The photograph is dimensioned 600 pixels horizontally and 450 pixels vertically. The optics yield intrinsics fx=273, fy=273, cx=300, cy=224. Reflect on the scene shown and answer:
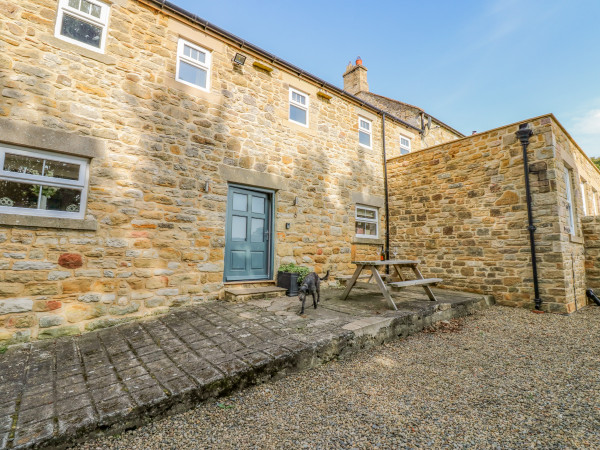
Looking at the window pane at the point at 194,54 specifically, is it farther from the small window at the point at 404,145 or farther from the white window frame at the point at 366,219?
the small window at the point at 404,145

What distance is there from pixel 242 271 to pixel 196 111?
3282 millimetres

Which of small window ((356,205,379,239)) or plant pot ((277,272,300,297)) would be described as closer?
plant pot ((277,272,300,297))

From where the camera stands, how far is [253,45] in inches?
239

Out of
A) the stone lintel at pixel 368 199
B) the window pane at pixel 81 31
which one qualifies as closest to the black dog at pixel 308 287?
the stone lintel at pixel 368 199

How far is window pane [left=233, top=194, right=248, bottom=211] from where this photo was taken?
571 cm

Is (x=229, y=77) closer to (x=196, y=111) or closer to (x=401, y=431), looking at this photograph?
(x=196, y=111)

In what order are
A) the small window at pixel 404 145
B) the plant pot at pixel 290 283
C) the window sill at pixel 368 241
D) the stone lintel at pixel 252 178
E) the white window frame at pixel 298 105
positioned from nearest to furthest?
the stone lintel at pixel 252 178
the plant pot at pixel 290 283
the white window frame at pixel 298 105
the window sill at pixel 368 241
the small window at pixel 404 145

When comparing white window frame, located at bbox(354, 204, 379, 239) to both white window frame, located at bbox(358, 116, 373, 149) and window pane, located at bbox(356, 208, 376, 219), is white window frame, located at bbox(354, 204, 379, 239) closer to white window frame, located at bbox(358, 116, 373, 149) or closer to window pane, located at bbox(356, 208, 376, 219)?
window pane, located at bbox(356, 208, 376, 219)

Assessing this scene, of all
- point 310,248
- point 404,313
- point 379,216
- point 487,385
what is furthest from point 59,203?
point 379,216

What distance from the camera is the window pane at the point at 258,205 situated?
600 cm

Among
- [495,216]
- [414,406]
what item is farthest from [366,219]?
[414,406]

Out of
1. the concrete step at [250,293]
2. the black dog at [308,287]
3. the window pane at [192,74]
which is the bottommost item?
the concrete step at [250,293]

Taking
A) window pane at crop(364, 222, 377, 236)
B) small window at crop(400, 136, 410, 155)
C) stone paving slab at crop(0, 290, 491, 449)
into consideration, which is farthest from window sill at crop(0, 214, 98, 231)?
small window at crop(400, 136, 410, 155)

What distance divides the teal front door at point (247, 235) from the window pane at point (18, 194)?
9.43 feet
